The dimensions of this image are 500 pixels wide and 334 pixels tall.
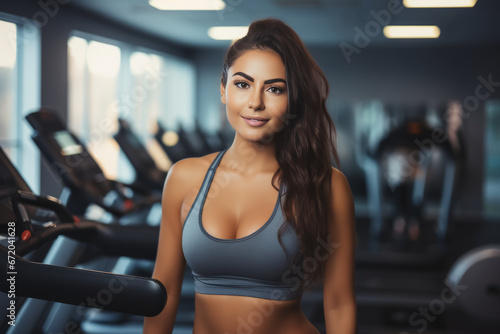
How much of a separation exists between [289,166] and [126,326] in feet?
7.29

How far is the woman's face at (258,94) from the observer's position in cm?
113

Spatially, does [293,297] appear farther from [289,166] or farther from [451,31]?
[451,31]

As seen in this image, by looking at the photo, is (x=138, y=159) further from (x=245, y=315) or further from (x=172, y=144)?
(x=245, y=315)

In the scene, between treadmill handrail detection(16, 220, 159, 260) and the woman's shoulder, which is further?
treadmill handrail detection(16, 220, 159, 260)

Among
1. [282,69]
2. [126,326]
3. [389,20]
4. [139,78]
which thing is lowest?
[126,326]

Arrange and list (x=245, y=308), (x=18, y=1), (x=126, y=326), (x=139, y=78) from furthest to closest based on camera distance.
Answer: (x=139, y=78) → (x=18, y=1) → (x=126, y=326) → (x=245, y=308)

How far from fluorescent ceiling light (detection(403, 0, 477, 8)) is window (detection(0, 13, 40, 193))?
11.1 ft

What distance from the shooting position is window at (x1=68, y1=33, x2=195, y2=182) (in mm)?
6180

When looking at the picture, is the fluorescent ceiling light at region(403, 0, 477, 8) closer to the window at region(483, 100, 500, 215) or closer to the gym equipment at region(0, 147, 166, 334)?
the window at region(483, 100, 500, 215)

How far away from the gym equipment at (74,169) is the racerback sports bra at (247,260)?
61.0 inches

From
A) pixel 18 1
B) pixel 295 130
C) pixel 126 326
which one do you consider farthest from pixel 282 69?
pixel 18 1

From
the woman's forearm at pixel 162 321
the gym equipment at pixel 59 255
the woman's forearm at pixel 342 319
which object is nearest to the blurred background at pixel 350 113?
the gym equipment at pixel 59 255

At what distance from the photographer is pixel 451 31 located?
6.90 meters

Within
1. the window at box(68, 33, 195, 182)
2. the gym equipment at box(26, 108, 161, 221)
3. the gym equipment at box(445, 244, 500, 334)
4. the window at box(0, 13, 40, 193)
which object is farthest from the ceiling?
the gym equipment at box(445, 244, 500, 334)
